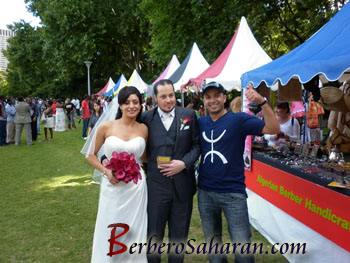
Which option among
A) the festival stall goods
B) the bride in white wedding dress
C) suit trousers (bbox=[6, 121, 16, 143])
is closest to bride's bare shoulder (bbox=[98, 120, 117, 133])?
the bride in white wedding dress

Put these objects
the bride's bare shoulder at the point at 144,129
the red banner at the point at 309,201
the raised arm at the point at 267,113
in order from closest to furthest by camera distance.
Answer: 1. the raised arm at the point at 267,113
2. the red banner at the point at 309,201
3. the bride's bare shoulder at the point at 144,129

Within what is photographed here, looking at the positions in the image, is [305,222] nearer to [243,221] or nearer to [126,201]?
[243,221]

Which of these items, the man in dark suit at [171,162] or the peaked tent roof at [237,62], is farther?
the peaked tent roof at [237,62]

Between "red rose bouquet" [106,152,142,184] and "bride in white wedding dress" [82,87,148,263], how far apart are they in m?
0.21

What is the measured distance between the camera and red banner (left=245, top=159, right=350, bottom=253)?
2.96 meters

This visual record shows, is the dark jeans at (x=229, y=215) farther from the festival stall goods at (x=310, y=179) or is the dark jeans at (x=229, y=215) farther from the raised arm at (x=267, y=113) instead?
the festival stall goods at (x=310, y=179)

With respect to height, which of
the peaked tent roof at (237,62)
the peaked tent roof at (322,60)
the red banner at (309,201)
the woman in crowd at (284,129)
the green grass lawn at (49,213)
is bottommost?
the green grass lawn at (49,213)

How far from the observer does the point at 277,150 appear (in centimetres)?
500

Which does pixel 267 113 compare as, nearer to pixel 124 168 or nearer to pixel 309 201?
pixel 124 168

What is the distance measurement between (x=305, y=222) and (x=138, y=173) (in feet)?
6.79

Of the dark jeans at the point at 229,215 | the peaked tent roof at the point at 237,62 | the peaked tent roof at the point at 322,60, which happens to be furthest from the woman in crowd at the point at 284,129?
the dark jeans at the point at 229,215

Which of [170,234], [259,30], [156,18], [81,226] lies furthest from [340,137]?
[156,18]

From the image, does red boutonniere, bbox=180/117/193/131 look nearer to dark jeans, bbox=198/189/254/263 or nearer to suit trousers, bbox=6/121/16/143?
dark jeans, bbox=198/189/254/263

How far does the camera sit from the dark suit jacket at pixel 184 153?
2.87 metres
